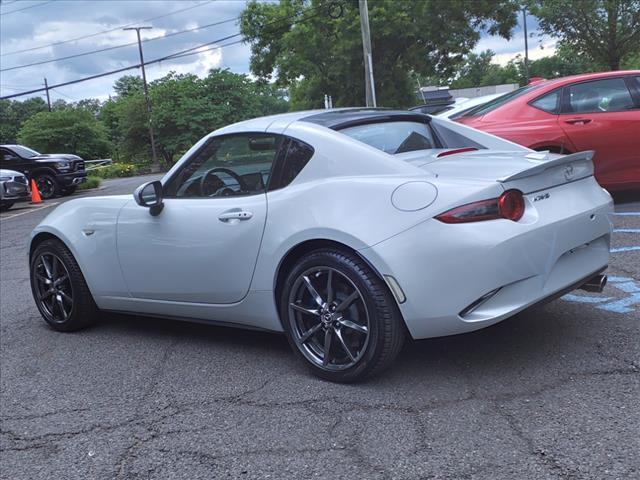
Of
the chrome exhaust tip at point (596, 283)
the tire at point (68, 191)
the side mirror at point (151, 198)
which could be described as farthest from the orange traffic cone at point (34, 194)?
the chrome exhaust tip at point (596, 283)

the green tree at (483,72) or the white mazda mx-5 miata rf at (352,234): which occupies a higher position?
the green tree at (483,72)

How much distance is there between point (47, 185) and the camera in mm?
19797

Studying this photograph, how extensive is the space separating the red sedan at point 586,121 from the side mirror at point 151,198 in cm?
426

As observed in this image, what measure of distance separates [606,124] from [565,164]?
4077mm

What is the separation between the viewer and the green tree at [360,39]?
31.6 meters

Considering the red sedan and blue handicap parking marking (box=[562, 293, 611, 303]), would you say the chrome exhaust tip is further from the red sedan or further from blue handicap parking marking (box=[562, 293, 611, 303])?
the red sedan

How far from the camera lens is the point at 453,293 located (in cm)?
289

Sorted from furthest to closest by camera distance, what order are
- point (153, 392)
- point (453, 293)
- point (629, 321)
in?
point (629, 321) → point (153, 392) → point (453, 293)

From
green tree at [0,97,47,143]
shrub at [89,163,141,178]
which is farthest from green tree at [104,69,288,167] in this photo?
green tree at [0,97,47,143]

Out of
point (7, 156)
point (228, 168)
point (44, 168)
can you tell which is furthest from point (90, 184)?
point (228, 168)

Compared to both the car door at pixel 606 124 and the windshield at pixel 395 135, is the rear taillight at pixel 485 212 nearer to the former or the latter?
the windshield at pixel 395 135

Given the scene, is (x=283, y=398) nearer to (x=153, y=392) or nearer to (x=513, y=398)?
(x=153, y=392)

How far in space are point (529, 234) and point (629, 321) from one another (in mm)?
Result: 1302

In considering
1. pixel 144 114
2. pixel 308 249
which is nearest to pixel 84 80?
pixel 144 114
